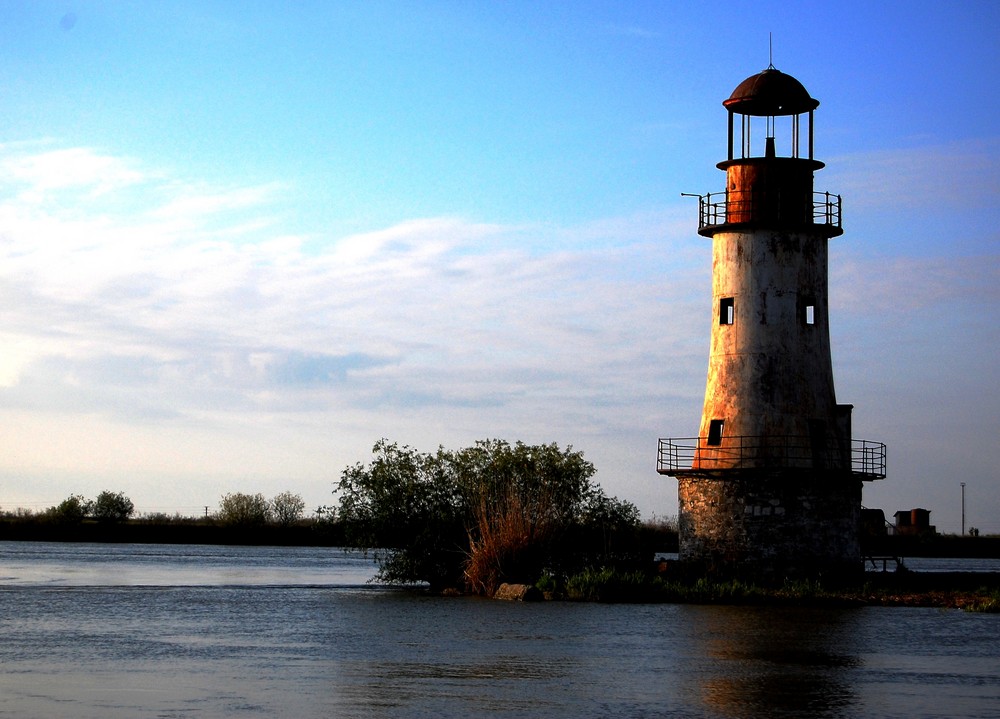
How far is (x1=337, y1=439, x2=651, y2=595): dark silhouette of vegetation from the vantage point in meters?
41.3

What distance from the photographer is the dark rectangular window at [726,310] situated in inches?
1618

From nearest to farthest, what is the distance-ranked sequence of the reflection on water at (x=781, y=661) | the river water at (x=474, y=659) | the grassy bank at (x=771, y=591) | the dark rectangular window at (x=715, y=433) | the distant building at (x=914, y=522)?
the river water at (x=474, y=659), the reflection on water at (x=781, y=661), the grassy bank at (x=771, y=591), the dark rectangular window at (x=715, y=433), the distant building at (x=914, y=522)

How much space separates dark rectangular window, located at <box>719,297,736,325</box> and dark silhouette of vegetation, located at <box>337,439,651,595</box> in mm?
5803

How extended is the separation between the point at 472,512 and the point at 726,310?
906cm

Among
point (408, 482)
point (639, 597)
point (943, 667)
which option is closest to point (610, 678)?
point (943, 667)

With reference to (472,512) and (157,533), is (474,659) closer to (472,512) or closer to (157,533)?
(472,512)

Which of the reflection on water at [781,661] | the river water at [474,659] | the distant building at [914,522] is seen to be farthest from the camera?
the distant building at [914,522]

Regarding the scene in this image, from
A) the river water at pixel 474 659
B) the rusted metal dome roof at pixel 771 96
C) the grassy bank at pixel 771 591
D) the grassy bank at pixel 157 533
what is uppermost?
the rusted metal dome roof at pixel 771 96

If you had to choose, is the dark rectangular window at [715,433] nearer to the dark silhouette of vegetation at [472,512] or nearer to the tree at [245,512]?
the dark silhouette of vegetation at [472,512]

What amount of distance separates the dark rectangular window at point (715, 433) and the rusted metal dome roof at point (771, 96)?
8.76 m

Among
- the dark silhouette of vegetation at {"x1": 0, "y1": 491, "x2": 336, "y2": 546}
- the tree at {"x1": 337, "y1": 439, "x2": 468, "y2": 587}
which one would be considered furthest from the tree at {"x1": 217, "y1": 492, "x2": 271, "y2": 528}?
the tree at {"x1": 337, "y1": 439, "x2": 468, "y2": 587}

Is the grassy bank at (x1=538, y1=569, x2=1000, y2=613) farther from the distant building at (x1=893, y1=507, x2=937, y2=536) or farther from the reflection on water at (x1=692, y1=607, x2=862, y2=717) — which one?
the distant building at (x1=893, y1=507, x2=937, y2=536)

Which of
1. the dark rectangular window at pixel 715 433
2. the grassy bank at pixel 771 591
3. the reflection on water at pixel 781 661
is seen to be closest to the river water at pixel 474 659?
the reflection on water at pixel 781 661

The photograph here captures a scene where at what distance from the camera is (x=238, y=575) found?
5625cm
